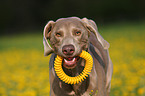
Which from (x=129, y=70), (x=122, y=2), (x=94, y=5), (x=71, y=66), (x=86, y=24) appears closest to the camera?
(x=71, y=66)

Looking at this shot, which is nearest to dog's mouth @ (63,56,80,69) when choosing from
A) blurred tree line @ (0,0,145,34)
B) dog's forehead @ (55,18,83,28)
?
dog's forehead @ (55,18,83,28)

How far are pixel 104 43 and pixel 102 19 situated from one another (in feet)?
85.9

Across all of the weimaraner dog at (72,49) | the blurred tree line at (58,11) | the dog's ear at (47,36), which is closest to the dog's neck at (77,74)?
the weimaraner dog at (72,49)

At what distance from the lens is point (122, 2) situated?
27.5 m

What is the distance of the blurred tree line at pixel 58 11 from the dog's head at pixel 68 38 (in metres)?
24.5

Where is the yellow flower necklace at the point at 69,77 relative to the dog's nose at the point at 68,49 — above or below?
below

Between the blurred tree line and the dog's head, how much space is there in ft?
80.3

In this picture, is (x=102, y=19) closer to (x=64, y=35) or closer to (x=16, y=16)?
(x=16, y=16)

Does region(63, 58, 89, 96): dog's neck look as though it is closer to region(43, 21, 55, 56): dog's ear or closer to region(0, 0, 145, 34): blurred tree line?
region(43, 21, 55, 56): dog's ear

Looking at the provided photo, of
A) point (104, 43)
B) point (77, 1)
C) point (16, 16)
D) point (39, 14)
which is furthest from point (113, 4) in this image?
point (104, 43)

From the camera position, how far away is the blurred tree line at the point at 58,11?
89.5ft

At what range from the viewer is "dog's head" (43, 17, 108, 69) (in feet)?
9.30

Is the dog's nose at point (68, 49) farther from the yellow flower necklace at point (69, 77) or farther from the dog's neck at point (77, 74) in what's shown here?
the dog's neck at point (77, 74)

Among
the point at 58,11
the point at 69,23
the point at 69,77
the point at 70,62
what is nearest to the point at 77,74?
the point at 69,77
